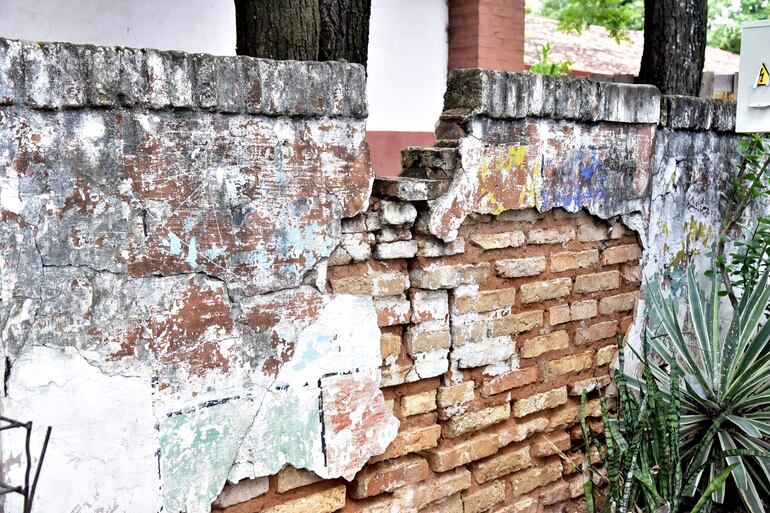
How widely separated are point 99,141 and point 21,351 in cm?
61

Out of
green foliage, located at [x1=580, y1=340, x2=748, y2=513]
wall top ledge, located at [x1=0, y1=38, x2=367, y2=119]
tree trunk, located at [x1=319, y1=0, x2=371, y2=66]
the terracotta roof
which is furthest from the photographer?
the terracotta roof

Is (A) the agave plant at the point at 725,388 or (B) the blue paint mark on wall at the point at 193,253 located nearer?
(B) the blue paint mark on wall at the point at 193,253

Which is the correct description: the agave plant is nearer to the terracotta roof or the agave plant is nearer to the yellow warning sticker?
the yellow warning sticker

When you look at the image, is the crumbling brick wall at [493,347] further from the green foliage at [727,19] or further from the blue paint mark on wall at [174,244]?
the green foliage at [727,19]

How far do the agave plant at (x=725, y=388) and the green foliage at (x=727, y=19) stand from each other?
16.8 meters

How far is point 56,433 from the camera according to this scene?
2.39 metres

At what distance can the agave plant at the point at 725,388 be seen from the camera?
3.54 m

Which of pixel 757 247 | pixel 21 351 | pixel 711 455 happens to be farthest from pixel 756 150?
pixel 21 351

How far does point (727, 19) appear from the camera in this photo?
65.2ft

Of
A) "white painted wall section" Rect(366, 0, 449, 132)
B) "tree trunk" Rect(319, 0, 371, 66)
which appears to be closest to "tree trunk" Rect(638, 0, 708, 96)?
"tree trunk" Rect(319, 0, 371, 66)

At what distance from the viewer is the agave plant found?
3.54 m

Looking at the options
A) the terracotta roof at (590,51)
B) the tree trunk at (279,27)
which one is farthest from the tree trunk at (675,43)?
the terracotta roof at (590,51)

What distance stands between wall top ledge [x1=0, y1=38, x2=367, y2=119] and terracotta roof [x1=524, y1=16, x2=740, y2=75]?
7937 mm

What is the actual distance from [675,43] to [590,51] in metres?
8.38
